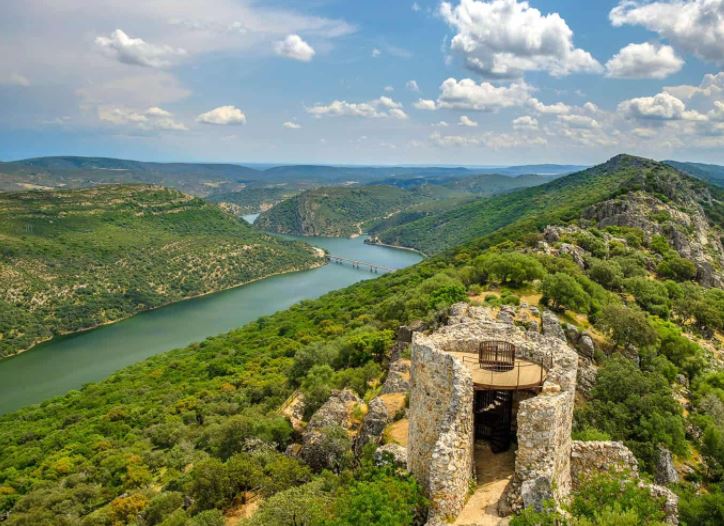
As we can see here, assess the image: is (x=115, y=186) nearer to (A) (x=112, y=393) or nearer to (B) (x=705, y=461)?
(A) (x=112, y=393)

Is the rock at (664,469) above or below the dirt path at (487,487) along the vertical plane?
below

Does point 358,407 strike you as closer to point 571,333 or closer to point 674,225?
point 571,333

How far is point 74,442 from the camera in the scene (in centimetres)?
4381

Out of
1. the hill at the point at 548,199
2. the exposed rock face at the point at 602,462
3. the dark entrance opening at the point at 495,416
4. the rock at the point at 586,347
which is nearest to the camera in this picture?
the exposed rock face at the point at 602,462

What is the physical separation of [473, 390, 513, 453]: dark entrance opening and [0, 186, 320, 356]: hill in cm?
10305

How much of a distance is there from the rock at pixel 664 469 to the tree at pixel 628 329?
9.00 meters

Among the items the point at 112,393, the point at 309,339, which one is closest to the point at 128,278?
the point at 112,393

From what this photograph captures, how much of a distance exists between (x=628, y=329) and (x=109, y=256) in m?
136

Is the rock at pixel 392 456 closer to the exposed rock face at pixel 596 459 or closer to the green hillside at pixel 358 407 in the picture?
the green hillside at pixel 358 407

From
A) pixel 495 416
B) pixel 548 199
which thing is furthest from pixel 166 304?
pixel 495 416

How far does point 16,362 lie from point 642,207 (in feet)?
344

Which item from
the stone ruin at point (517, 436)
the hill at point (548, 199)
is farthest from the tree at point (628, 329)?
the hill at point (548, 199)

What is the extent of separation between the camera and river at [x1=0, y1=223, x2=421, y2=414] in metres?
77.9

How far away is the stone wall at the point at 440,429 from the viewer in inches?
413
